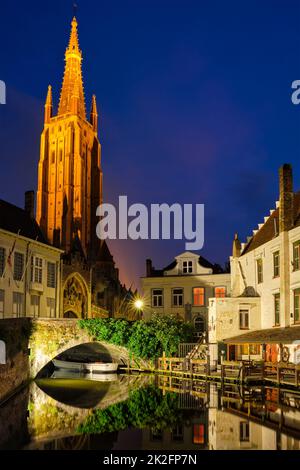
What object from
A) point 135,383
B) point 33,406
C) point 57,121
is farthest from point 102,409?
point 57,121

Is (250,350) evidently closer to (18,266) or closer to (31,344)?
(31,344)

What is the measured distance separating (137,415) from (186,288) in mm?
30828

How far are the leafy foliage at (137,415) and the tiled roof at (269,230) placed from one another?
1343 cm

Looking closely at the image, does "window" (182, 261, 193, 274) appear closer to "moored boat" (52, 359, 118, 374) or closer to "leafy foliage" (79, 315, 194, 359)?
"leafy foliage" (79, 315, 194, 359)

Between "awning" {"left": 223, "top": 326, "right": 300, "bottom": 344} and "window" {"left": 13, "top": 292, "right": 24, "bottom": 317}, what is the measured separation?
55.9 feet

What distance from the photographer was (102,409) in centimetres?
2761

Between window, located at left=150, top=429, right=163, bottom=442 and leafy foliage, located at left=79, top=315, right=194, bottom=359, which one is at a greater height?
leafy foliage, located at left=79, top=315, right=194, bottom=359

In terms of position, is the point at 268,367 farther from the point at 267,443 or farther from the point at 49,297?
the point at 49,297

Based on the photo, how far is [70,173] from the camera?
9562 centimetres

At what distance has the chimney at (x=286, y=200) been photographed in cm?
3612

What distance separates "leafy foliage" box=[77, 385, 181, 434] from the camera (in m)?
23.0

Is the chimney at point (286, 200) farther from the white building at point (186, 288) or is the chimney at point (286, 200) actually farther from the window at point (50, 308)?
the window at point (50, 308)

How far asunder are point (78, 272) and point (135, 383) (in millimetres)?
24644

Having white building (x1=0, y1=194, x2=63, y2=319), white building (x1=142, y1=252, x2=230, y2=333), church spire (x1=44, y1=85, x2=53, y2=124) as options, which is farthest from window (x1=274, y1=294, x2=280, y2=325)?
church spire (x1=44, y1=85, x2=53, y2=124)
